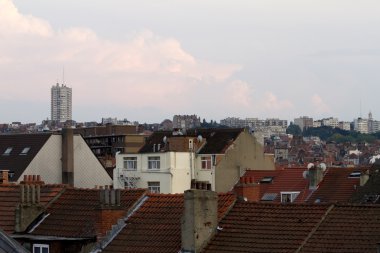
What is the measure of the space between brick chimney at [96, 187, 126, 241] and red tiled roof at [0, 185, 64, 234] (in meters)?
3.23

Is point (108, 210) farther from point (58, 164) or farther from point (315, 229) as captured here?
point (58, 164)

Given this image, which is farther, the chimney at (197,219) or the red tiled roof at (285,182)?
the red tiled roof at (285,182)

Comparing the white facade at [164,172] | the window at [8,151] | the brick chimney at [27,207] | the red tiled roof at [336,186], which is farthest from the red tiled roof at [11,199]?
the white facade at [164,172]

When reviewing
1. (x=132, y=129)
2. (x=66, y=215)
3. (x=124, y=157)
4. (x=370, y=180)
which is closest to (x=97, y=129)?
(x=132, y=129)

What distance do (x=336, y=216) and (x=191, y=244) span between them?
4145 millimetres

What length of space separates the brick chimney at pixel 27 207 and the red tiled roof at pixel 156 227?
378cm

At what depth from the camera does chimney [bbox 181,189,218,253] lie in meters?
32.6

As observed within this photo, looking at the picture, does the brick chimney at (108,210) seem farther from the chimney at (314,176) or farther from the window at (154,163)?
the window at (154,163)

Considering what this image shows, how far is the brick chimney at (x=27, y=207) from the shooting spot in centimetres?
3734

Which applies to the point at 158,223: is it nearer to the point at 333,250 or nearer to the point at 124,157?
the point at 333,250

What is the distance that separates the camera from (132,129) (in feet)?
508

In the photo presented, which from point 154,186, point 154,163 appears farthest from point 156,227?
point 154,163

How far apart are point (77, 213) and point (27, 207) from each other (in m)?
1.66

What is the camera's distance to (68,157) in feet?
229
